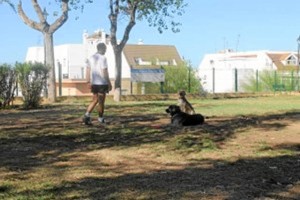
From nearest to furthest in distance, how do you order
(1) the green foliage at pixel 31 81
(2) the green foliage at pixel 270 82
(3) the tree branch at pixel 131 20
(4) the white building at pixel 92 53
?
(1) the green foliage at pixel 31 81
(3) the tree branch at pixel 131 20
(2) the green foliage at pixel 270 82
(4) the white building at pixel 92 53

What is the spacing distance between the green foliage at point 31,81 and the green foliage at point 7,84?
27 centimetres

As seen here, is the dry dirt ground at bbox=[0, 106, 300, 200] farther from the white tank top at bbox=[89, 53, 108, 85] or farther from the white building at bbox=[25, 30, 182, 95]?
the white building at bbox=[25, 30, 182, 95]

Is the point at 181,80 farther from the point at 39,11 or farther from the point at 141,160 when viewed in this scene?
the point at 141,160

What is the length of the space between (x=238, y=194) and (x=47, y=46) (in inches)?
873

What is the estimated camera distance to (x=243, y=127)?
1133cm

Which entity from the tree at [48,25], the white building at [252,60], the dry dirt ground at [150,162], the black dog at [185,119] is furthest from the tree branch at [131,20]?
the white building at [252,60]

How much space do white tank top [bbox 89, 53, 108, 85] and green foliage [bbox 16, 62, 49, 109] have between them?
9200 mm

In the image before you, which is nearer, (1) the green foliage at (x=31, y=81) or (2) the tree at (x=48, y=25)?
(1) the green foliage at (x=31, y=81)

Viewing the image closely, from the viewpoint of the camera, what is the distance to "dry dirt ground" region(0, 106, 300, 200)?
5.55 m

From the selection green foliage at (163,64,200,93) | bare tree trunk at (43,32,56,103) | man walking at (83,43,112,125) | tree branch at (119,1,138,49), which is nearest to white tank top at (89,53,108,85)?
man walking at (83,43,112,125)

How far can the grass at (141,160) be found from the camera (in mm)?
5574

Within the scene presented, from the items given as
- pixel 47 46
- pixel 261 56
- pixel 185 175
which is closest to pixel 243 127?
pixel 185 175

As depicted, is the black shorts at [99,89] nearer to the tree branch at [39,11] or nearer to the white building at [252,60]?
the tree branch at [39,11]

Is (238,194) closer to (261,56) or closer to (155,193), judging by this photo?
(155,193)
